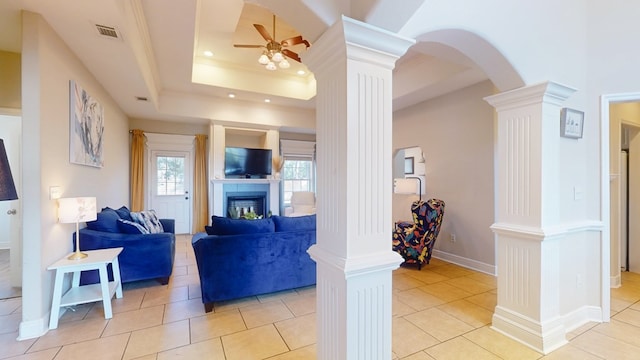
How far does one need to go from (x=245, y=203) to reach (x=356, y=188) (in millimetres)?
5669

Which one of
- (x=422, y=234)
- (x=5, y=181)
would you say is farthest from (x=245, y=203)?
(x=5, y=181)

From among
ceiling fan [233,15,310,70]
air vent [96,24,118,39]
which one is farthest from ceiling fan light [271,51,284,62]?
air vent [96,24,118,39]

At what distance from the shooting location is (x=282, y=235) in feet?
9.70

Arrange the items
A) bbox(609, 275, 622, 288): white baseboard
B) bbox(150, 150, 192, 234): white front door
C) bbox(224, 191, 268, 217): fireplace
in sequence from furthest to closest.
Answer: bbox(224, 191, 268, 217): fireplace → bbox(150, 150, 192, 234): white front door → bbox(609, 275, 622, 288): white baseboard

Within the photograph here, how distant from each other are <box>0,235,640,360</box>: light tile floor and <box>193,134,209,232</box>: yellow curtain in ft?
10.3

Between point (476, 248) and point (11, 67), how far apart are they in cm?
613

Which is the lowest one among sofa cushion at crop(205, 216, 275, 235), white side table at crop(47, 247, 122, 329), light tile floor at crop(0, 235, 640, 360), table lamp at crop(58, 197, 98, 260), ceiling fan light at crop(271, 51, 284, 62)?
light tile floor at crop(0, 235, 640, 360)

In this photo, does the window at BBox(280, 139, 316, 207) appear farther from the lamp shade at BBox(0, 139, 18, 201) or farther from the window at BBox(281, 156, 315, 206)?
the lamp shade at BBox(0, 139, 18, 201)

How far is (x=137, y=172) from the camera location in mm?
5883

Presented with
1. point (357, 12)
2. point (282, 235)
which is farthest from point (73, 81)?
point (357, 12)

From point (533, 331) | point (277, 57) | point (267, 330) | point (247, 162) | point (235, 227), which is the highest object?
point (277, 57)

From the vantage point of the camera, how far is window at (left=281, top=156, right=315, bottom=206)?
7391mm

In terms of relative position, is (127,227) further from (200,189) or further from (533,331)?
(533,331)

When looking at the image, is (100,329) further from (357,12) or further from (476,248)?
(476,248)
